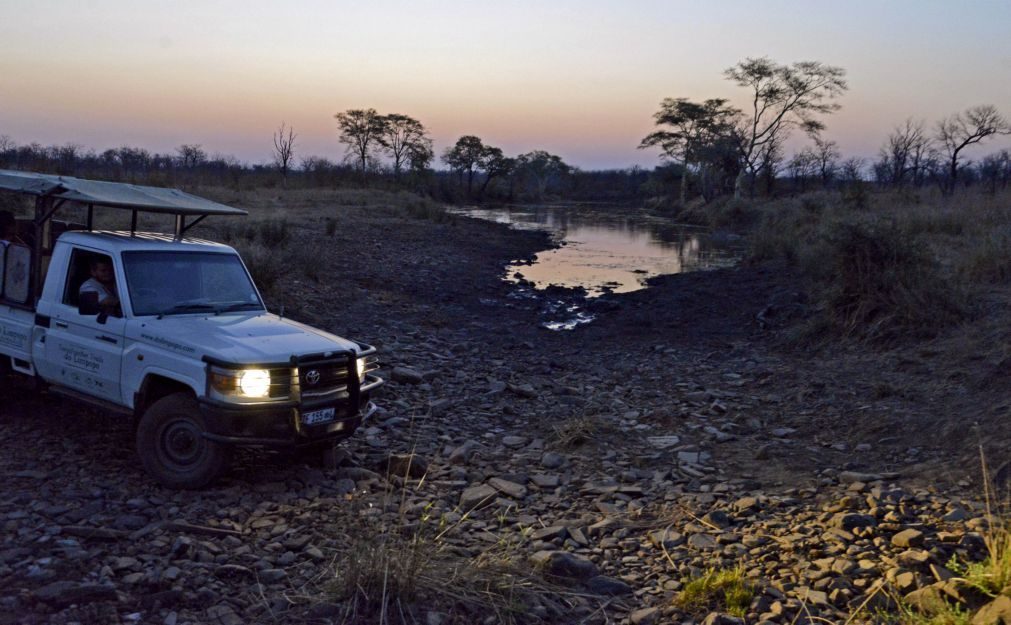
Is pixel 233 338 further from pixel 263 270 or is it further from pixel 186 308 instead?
pixel 263 270

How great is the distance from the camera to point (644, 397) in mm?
9867

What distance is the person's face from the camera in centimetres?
636

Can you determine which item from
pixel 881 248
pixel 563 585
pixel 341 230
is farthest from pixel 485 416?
pixel 341 230

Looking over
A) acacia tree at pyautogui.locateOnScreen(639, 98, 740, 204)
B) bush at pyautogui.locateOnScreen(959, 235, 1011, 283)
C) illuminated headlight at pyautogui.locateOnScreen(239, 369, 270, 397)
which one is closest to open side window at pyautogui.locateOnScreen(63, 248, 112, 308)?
illuminated headlight at pyautogui.locateOnScreen(239, 369, 270, 397)

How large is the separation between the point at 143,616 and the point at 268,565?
83cm

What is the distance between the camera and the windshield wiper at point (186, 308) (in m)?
6.12

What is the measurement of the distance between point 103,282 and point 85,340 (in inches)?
20.9

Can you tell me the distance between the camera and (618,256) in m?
31.7

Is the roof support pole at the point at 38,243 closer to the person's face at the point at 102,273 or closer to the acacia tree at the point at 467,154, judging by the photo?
the person's face at the point at 102,273

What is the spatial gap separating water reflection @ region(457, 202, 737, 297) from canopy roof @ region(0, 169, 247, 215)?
1452 cm

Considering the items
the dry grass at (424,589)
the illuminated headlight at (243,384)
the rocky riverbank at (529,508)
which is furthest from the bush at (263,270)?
the dry grass at (424,589)

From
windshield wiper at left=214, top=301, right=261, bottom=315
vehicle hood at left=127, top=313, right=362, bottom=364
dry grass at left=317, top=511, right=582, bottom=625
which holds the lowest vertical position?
dry grass at left=317, top=511, right=582, bottom=625

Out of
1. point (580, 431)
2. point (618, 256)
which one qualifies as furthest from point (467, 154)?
point (580, 431)

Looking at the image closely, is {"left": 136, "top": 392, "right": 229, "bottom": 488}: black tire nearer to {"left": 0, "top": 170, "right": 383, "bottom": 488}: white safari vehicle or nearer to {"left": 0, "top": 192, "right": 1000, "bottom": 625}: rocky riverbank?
{"left": 0, "top": 170, "right": 383, "bottom": 488}: white safari vehicle
